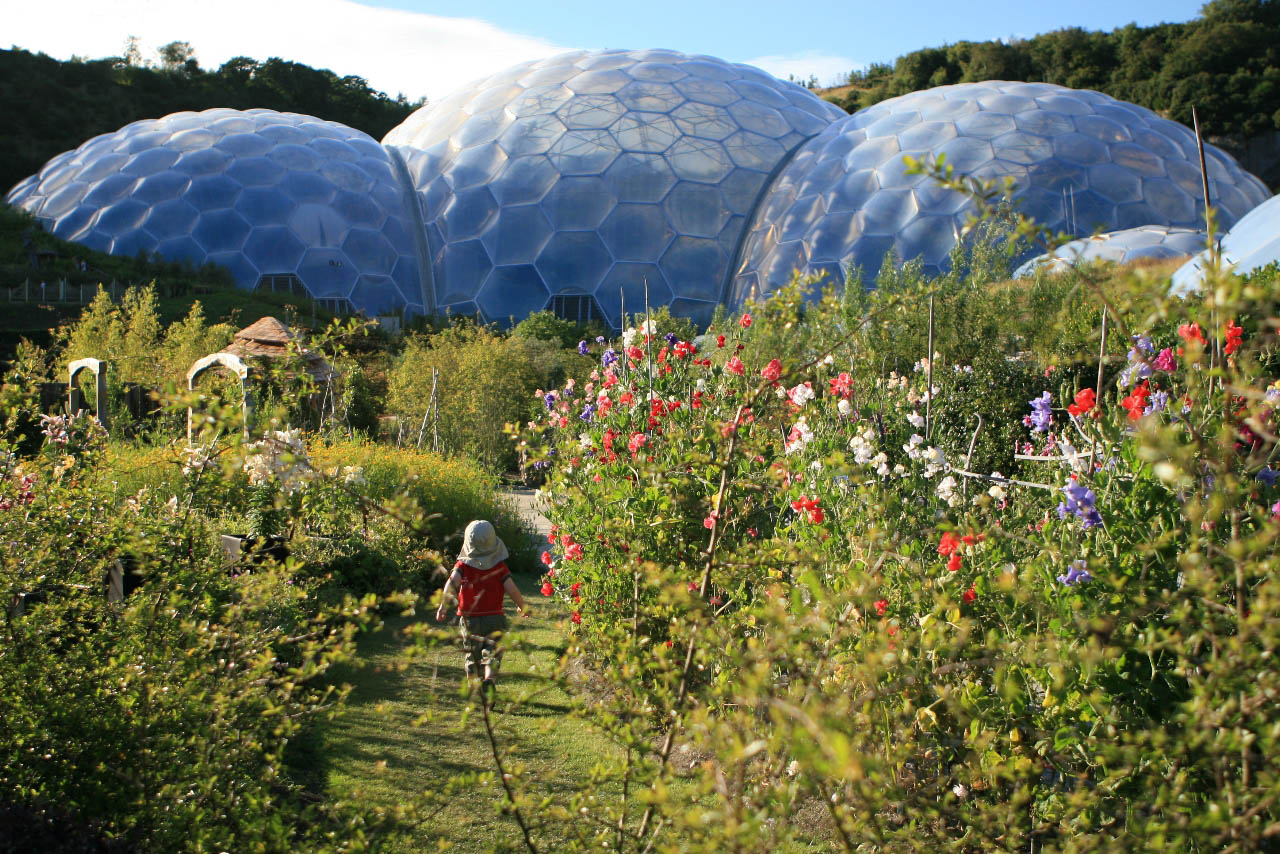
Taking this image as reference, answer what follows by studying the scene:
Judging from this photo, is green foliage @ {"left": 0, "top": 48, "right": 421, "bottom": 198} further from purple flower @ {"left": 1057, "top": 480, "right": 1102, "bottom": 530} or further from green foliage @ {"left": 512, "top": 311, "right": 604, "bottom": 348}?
purple flower @ {"left": 1057, "top": 480, "right": 1102, "bottom": 530}

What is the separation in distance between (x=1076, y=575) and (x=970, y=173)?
18811mm

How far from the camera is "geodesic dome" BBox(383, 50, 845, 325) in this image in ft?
72.0

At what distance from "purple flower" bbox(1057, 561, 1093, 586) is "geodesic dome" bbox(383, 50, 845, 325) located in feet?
62.0

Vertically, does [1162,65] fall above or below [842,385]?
above

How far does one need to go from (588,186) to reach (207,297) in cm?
875

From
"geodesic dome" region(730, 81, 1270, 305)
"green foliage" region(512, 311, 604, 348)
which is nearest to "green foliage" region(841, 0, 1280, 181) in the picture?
"geodesic dome" region(730, 81, 1270, 305)

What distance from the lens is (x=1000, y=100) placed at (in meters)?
21.3

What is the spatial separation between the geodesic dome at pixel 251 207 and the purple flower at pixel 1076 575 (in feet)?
70.1

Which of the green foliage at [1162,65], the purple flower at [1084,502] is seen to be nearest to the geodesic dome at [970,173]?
the green foliage at [1162,65]

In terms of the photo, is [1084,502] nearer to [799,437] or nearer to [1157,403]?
[1157,403]

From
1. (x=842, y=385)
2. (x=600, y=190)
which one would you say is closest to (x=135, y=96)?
(x=600, y=190)

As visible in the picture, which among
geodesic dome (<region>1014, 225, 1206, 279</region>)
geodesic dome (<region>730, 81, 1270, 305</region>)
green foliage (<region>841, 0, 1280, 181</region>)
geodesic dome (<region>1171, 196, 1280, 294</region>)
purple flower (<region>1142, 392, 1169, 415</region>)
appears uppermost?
green foliage (<region>841, 0, 1280, 181</region>)

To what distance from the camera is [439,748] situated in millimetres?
4109

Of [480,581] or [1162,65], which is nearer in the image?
[480,581]
